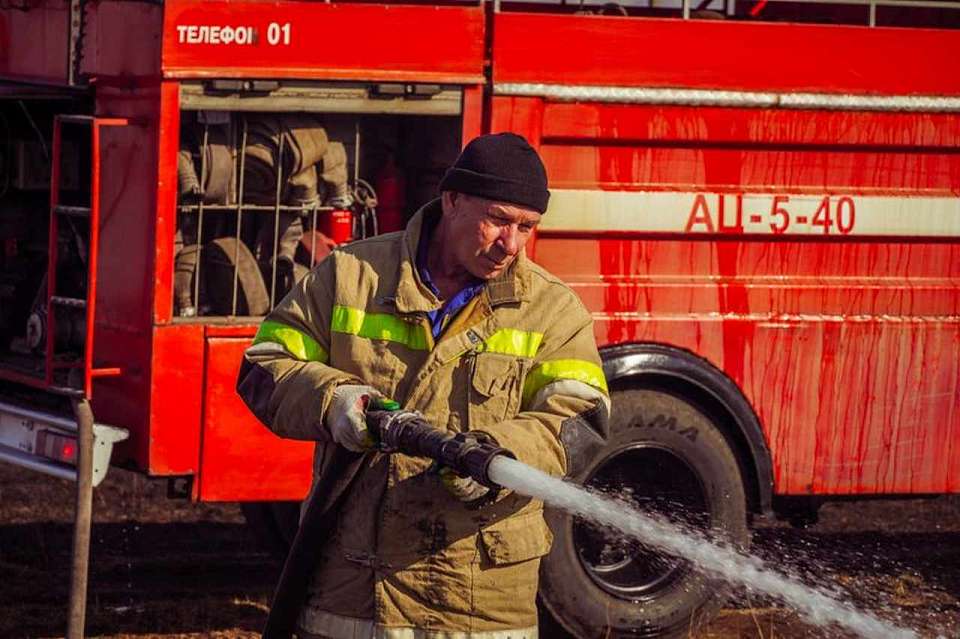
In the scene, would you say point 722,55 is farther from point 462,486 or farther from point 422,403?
point 462,486

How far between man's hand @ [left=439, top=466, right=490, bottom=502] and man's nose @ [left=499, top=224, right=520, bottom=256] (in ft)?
1.74

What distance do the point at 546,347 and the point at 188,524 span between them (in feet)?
18.0

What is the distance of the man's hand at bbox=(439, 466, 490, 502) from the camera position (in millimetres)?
4055

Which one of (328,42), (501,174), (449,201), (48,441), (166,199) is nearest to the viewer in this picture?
(501,174)

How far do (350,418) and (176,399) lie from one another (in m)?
2.89

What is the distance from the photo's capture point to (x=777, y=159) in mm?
7438

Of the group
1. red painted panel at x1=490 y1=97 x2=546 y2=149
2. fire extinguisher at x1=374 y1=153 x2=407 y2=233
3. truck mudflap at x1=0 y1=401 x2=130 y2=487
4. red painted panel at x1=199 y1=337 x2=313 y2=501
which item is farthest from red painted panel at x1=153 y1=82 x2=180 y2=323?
red painted panel at x1=490 y1=97 x2=546 y2=149

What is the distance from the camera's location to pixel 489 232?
13.9 ft

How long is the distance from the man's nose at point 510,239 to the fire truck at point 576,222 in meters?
2.75

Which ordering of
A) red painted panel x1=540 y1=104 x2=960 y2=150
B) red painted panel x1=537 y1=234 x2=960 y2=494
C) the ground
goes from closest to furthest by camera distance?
red painted panel x1=540 y1=104 x2=960 y2=150 → red painted panel x1=537 y1=234 x2=960 y2=494 → the ground

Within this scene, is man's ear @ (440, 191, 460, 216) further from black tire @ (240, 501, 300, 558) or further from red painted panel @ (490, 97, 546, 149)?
black tire @ (240, 501, 300, 558)

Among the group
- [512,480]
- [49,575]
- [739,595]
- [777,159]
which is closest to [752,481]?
[739,595]

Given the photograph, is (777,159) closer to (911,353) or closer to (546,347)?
(911,353)

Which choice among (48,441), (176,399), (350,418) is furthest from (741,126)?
(350,418)
